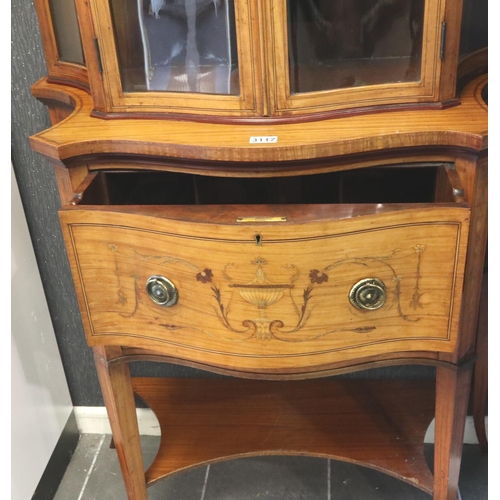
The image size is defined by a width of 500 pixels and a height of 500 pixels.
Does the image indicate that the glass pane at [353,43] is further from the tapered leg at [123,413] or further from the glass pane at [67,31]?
the tapered leg at [123,413]

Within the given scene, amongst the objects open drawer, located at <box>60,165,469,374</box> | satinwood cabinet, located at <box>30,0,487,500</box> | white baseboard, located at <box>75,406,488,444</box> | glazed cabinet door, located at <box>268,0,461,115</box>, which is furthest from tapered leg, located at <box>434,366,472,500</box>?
white baseboard, located at <box>75,406,488,444</box>

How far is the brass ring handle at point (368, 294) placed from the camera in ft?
2.77

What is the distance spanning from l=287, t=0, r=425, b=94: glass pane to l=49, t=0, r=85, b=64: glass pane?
1.23ft

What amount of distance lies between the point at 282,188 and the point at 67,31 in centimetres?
43

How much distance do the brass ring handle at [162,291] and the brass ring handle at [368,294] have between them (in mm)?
234

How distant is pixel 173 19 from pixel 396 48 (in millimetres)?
306

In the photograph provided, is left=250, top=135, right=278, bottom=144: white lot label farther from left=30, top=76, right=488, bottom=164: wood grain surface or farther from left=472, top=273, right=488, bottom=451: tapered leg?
left=472, top=273, right=488, bottom=451: tapered leg

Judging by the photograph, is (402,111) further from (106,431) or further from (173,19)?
(106,431)

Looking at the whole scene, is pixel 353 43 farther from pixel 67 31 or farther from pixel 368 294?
pixel 67 31

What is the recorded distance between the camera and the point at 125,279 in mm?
900

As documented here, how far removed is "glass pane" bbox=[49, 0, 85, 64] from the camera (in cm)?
105

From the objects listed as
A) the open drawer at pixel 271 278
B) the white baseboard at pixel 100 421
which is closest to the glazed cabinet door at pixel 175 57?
the open drawer at pixel 271 278

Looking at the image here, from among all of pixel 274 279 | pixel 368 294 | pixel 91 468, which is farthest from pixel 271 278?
pixel 91 468
